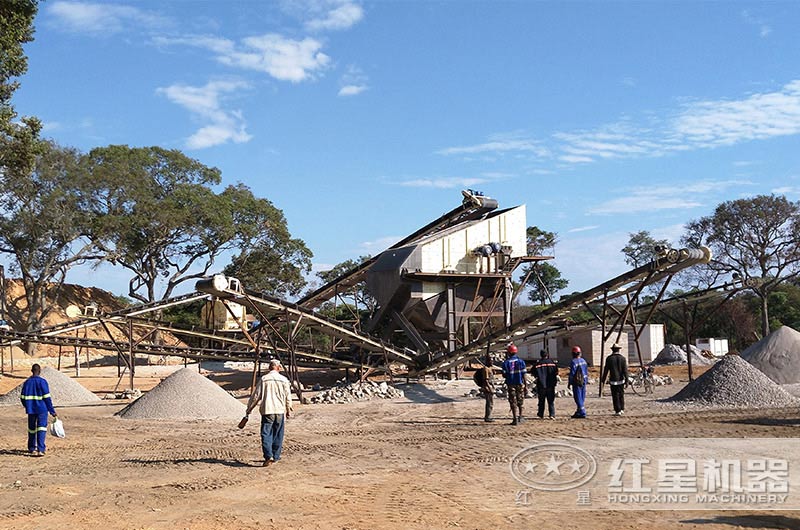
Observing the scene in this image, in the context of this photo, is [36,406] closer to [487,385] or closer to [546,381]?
[487,385]

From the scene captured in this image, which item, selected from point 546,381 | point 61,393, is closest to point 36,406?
point 546,381

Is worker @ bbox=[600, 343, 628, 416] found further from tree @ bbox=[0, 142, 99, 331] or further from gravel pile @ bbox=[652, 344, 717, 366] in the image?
tree @ bbox=[0, 142, 99, 331]

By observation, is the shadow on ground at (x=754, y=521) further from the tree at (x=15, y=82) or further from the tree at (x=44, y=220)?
the tree at (x=44, y=220)

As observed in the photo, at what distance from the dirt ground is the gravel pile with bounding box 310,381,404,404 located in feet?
10.2

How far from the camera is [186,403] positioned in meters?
17.8

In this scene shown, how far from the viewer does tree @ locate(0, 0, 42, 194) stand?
20.9 metres

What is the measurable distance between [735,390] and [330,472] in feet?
35.5

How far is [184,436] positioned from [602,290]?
39.0 ft

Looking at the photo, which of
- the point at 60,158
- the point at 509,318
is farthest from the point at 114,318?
the point at 60,158

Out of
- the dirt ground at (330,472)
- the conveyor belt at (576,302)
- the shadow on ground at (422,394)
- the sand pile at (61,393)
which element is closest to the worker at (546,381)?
the dirt ground at (330,472)

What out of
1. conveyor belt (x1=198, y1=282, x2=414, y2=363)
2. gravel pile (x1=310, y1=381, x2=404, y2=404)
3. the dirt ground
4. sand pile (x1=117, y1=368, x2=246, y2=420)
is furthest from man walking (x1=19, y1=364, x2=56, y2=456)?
gravel pile (x1=310, y1=381, x2=404, y2=404)

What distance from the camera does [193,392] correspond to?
18125 millimetres

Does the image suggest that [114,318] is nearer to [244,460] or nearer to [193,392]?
[193,392]

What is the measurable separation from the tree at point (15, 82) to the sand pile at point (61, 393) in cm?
648
